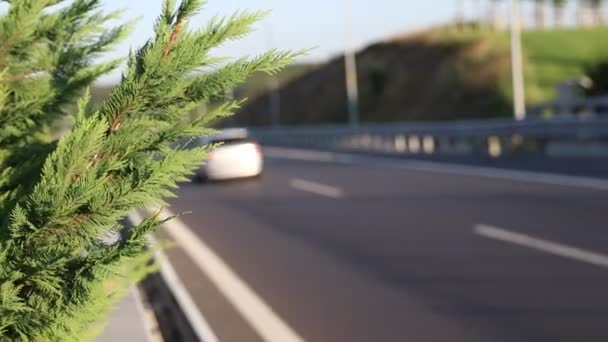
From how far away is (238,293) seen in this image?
11.3 meters

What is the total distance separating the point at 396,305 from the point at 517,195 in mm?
10071

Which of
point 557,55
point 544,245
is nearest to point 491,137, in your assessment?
point 544,245

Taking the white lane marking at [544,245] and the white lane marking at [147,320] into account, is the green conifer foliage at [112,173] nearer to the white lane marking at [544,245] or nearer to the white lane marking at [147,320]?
the white lane marking at [147,320]

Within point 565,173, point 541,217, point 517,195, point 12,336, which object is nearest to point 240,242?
point 541,217

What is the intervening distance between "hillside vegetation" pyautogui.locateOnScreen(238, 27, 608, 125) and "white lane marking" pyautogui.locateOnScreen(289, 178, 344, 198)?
4272cm

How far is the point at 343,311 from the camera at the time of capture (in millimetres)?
9852

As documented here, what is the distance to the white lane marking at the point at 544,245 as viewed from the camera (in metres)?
12.0

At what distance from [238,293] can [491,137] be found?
2238 centimetres

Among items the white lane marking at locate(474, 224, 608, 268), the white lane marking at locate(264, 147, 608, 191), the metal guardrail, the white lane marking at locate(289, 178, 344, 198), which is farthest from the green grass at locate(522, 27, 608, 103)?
the white lane marking at locate(474, 224, 608, 268)

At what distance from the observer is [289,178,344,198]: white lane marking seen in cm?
2286

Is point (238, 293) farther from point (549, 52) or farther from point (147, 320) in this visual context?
point (549, 52)

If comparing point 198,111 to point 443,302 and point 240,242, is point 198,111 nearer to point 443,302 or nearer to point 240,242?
point 443,302

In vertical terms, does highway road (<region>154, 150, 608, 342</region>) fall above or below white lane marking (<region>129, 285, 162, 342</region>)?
below

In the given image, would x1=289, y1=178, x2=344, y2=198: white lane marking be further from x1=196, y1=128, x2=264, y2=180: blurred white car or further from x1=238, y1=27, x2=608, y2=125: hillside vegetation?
x1=238, y1=27, x2=608, y2=125: hillside vegetation
